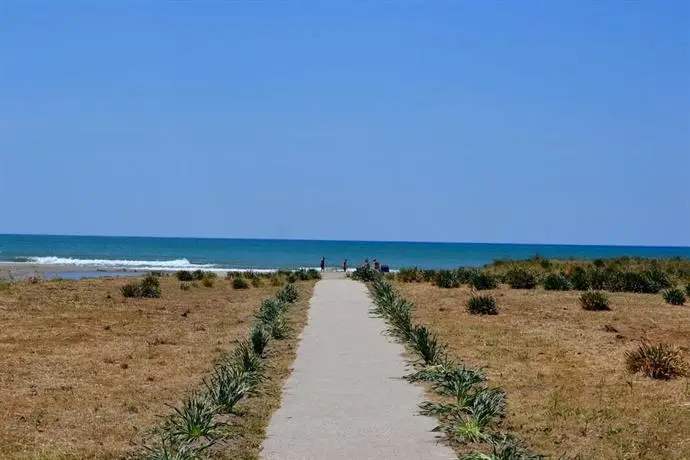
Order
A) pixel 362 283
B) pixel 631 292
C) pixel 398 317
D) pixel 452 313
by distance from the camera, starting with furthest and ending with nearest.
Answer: pixel 362 283
pixel 631 292
pixel 452 313
pixel 398 317

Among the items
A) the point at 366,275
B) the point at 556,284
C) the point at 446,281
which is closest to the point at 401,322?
the point at 556,284

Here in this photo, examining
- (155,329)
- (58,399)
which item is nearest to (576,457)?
(58,399)

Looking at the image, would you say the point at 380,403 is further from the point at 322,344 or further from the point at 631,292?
the point at 631,292

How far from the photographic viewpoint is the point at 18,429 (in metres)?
9.03

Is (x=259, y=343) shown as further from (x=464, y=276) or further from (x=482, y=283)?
(x=464, y=276)

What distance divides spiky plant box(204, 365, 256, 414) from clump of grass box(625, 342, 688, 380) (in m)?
6.03

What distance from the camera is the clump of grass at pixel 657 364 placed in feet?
41.7

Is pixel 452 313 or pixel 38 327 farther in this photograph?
pixel 452 313

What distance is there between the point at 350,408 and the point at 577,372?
4900 millimetres

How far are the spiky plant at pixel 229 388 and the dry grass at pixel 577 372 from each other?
3.04 metres

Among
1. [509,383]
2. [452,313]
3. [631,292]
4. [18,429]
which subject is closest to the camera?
[18,429]

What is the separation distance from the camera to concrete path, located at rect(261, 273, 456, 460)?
7.82m

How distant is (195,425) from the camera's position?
26.7 ft

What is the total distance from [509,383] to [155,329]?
388 inches
